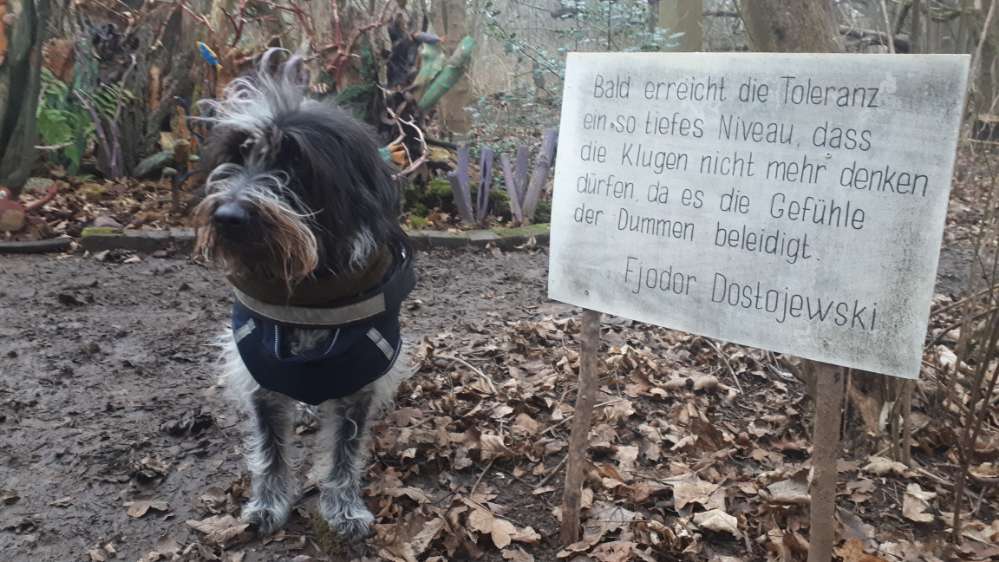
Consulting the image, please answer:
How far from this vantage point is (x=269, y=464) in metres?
3.30

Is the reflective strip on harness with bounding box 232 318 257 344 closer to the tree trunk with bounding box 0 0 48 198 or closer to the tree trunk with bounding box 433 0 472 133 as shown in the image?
the tree trunk with bounding box 0 0 48 198

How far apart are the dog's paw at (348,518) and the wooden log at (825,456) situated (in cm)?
175

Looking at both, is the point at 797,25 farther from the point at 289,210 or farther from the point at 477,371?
the point at 477,371

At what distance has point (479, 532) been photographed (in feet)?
10.3

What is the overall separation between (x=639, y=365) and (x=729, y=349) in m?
0.69

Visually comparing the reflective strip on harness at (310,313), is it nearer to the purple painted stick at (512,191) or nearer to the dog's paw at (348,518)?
the dog's paw at (348,518)

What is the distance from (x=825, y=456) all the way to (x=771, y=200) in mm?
801

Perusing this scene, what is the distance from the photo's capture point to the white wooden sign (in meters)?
2.00

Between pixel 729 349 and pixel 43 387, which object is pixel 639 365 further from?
pixel 43 387

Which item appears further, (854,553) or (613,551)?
(613,551)

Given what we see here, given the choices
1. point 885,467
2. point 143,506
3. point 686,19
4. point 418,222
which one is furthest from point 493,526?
point 686,19

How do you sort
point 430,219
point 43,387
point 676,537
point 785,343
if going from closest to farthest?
point 785,343
point 676,537
point 43,387
point 430,219

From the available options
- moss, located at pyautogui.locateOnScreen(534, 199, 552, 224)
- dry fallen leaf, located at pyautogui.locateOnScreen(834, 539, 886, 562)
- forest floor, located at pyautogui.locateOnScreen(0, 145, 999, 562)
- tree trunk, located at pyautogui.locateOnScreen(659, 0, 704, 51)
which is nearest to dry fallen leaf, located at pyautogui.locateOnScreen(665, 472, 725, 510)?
forest floor, located at pyautogui.locateOnScreen(0, 145, 999, 562)

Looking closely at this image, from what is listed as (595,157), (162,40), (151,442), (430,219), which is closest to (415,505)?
(151,442)
